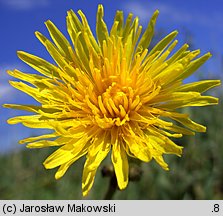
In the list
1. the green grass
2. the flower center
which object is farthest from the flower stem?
the green grass

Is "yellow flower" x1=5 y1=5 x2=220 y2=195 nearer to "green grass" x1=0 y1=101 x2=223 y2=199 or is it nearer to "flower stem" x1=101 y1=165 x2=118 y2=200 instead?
"flower stem" x1=101 y1=165 x2=118 y2=200

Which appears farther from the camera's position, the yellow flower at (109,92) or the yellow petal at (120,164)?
the yellow flower at (109,92)

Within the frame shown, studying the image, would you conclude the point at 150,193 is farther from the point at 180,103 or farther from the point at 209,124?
the point at 180,103

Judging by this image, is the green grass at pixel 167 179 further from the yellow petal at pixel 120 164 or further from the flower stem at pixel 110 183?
the yellow petal at pixel 120 164

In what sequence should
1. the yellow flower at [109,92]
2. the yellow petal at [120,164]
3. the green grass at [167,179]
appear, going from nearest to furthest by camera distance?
the yellow petal at [120,164] → the yellow flower at [109,92] → the green grass at [167,179]

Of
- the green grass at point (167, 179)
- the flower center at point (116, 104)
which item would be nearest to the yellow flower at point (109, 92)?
the flower center at point (116, 104)

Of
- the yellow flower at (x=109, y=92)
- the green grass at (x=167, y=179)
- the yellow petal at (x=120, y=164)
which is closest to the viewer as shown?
the yellow petal at (x=120, y=164)

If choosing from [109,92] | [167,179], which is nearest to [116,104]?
[109,92]
